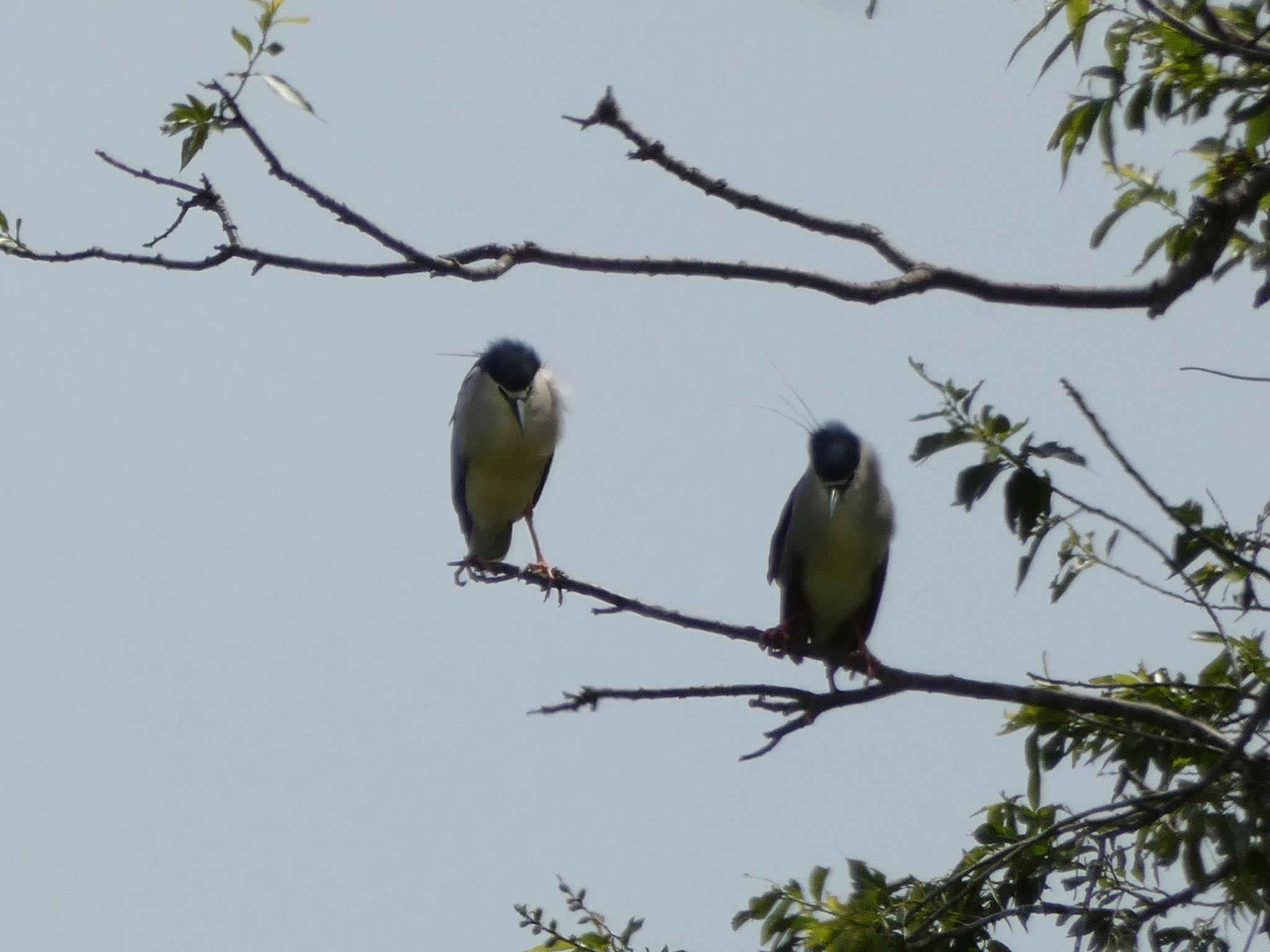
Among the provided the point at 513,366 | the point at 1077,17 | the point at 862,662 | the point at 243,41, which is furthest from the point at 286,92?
the point at 513,366

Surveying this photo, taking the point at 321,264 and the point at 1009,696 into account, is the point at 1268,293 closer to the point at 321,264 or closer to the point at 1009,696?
the point at 1009,696

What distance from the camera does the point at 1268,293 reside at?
294 cm

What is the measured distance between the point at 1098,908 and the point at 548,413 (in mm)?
4173

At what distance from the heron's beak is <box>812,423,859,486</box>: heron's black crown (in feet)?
0.06

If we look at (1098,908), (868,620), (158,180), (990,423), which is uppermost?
(868,620)

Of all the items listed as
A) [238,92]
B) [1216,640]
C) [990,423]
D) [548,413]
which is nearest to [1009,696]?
[990,423]

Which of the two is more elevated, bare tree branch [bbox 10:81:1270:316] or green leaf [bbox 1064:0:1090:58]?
green leaf [bbox 1064:0:1090:58]

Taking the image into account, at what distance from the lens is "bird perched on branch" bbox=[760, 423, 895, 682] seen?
5.55m

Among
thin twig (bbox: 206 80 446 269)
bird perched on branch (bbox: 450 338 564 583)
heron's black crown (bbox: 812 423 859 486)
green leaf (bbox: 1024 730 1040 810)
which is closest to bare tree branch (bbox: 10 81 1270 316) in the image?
thin twig (bbox: 206 80 446 269)

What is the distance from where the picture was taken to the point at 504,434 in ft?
23.2

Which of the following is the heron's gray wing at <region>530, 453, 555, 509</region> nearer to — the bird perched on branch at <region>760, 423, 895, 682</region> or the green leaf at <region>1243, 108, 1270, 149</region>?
the bird perched on branch at <region>760, 423, 895, 682</region>

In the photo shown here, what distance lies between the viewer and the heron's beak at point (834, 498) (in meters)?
5.53

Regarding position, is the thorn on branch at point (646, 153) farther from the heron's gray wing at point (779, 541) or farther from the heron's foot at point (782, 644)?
the heron's gray wing at point (779, 541)

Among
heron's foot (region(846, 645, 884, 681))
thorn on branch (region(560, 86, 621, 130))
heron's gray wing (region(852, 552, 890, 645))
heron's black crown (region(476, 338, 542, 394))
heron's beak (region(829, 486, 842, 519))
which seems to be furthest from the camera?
heron's black crown (region(476, 338, 542, 394))
